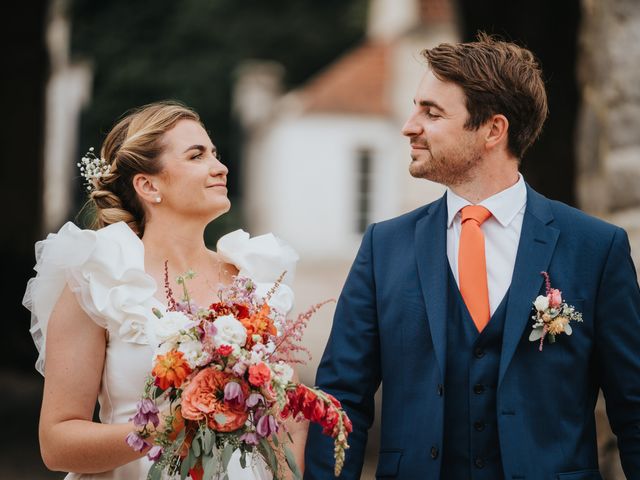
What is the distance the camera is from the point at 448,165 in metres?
3.87

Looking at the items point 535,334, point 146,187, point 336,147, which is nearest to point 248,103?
point 336,147

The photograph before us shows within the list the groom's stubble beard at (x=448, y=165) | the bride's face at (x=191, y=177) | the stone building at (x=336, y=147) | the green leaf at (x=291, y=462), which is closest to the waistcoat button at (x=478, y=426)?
the green leaf at (x=291, y=462)

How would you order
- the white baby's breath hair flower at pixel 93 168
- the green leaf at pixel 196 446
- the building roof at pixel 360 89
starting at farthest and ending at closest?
the building roof at pixel 360 89 < the white baby's breath hair flower at pixel 93 168 < the green leaf at pixel 196 446

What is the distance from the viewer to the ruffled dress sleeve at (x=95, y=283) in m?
3.86

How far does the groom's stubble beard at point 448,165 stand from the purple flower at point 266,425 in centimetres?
97

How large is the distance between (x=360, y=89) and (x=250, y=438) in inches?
1183

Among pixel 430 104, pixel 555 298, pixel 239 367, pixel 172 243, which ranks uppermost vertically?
pixel 430 104

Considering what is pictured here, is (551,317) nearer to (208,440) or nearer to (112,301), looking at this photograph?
(208,440)

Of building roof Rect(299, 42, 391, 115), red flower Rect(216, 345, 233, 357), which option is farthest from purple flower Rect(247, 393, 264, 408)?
building roof Rect(299, 42, 391, 115)

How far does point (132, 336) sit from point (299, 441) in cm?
69

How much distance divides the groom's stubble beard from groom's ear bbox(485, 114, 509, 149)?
6 cm

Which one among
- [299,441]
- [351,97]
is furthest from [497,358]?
[351,97]

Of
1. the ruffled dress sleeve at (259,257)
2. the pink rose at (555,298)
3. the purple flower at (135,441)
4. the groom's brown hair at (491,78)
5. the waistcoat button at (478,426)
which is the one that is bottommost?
the purple flower at (135,441)

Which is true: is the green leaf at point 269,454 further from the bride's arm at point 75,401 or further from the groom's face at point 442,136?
the groom's face at point 442,136
